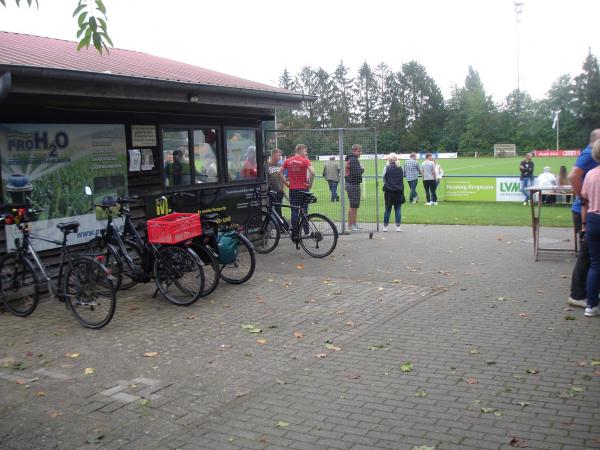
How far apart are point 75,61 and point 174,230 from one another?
2.82 m

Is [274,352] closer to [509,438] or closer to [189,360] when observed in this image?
[189,360]

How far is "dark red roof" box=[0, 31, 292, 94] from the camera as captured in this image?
7.59 metres

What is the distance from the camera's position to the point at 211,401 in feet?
15.5

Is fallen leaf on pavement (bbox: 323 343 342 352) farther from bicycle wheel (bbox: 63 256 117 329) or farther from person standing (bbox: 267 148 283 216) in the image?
person standing (bbox: 267 148 283 216)

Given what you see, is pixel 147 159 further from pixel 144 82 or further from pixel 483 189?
pixel 483 189

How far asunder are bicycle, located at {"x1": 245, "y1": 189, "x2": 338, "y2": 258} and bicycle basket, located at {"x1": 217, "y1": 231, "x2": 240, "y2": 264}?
2582mm

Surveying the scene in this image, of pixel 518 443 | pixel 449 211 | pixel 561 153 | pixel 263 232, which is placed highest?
pixel 561 153

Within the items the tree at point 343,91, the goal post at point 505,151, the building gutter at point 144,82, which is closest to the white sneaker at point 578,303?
the building gutter at point 144,82

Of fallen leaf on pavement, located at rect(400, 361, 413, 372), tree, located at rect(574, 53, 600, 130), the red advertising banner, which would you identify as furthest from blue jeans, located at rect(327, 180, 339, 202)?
tree, located at rect(574, 53, 600, 130)

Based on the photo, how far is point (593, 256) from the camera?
648cm

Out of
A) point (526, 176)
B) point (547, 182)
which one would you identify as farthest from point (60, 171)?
point (526, 176)

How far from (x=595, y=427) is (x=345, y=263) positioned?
21.0 feet

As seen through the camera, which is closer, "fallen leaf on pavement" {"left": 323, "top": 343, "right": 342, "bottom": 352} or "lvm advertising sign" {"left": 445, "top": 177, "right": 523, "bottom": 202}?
"fallen leaf on pavement" {"left": 323, "top": 343, "right": 342, "bottom": 352}

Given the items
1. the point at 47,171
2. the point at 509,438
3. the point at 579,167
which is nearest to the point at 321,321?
the point at 509,438
